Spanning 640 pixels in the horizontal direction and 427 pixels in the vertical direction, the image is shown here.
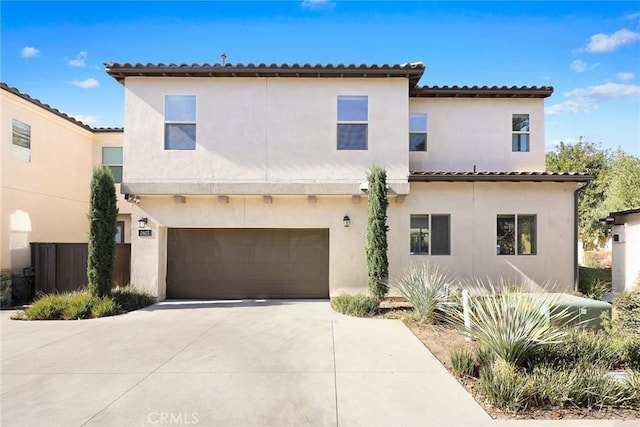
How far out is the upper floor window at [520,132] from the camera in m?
12.0

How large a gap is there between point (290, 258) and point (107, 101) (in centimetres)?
940

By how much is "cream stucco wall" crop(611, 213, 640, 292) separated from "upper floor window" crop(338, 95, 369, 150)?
32.6 feet

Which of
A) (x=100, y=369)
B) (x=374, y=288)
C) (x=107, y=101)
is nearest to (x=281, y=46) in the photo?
(x=107, y=101)

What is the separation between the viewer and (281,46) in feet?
38.9

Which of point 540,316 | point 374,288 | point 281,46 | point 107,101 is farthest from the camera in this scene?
point 107,101

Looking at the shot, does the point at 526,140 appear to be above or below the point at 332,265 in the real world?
→ above

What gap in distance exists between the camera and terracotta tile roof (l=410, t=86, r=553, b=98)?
1165 centimetres

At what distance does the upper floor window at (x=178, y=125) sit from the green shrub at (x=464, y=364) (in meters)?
9.08

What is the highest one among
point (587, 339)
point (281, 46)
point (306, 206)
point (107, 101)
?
point (281, 46)

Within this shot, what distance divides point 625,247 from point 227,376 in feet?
46.8

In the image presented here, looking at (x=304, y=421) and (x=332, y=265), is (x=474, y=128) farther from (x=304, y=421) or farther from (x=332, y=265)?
(x=304, y=421)

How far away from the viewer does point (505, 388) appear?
166 inches

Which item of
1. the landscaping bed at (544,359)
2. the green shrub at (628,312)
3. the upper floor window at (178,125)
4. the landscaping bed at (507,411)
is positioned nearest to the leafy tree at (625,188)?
the green shrub at (628,312)

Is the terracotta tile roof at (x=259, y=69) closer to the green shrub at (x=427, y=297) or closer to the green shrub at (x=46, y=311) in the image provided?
the green shrub at (x=427, y=297)
